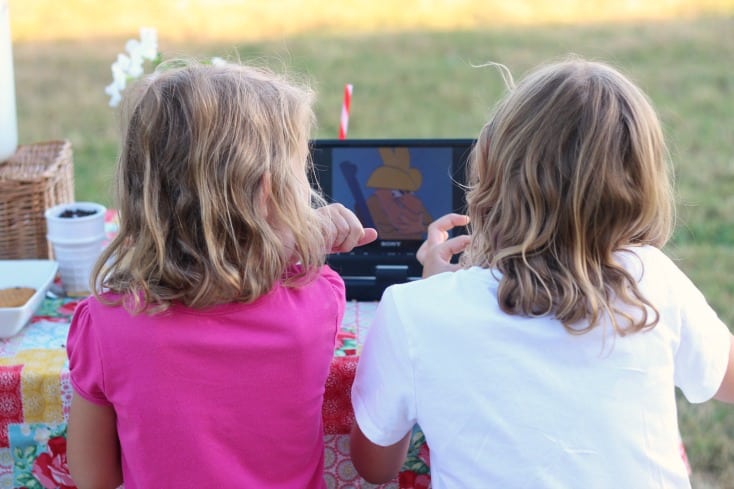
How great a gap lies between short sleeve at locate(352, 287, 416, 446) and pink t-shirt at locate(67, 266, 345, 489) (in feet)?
0.25

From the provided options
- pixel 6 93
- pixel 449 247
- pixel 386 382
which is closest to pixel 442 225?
pixel 449 247

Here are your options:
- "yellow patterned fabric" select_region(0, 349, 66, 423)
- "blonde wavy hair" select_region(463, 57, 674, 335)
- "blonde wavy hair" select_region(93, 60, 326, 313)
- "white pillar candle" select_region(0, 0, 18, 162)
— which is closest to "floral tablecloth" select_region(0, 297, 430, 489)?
"yellow patterned fabric" select_region(0, 349, 66, 423)

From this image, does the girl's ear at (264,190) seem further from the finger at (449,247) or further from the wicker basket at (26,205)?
the wicker basket at (26,205)

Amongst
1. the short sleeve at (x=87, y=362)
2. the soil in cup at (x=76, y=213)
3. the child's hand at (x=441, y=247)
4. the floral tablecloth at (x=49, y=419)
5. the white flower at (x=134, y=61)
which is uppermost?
the white flower at (x=134, y=61)

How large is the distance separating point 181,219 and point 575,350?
514 mm

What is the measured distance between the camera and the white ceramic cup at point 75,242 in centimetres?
157

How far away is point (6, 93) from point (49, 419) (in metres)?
0.77

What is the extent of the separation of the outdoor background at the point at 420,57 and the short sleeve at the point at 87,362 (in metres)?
2.54

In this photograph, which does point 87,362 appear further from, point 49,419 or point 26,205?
point 26,205

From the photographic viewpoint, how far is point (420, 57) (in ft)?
20.3

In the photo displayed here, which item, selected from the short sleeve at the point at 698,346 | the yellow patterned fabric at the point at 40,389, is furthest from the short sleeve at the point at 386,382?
the yellow patterned fabric at the point at 40,389

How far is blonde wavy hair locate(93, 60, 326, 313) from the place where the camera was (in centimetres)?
111

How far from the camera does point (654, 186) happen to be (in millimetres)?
1088

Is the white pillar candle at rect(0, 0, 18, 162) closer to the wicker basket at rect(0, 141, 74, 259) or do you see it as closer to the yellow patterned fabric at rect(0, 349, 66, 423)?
the wicker basket at rect(0, 141, 74, 259)
